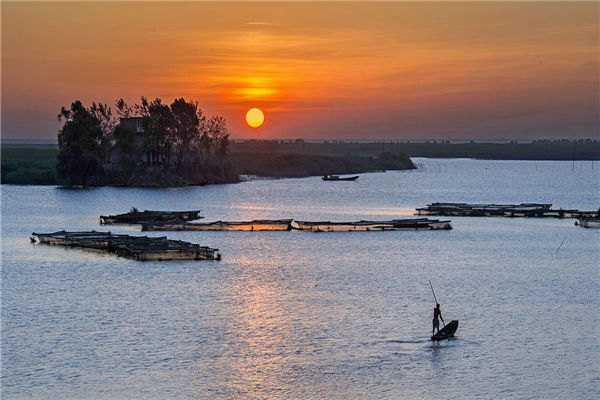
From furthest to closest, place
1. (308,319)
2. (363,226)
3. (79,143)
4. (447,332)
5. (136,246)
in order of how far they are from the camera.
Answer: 1. (79,143)
2. (363,226)
3. (136,246)
4. (308,319)
5. (447,332)

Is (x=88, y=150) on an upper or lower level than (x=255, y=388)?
upper

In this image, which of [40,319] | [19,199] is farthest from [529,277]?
[19,199]

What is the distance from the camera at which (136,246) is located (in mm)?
60500

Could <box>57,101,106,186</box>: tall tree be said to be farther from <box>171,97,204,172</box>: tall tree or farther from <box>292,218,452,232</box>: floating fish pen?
<box>292,218,452,232</box>: floating fish pen

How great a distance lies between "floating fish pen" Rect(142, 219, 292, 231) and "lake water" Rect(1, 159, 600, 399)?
2.89 m

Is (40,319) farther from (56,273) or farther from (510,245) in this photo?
(510,245)

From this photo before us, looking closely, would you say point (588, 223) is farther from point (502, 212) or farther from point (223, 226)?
point (223, 226)

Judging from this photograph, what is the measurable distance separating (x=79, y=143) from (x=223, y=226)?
67.2 m

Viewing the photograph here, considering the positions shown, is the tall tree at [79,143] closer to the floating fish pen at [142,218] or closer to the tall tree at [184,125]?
the tall tree at [184,125]

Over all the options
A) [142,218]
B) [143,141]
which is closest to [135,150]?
[143,141]

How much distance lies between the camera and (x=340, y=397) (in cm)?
2839

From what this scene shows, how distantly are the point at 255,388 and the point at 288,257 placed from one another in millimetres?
33149

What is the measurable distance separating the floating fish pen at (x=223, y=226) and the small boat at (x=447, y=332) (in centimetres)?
4638

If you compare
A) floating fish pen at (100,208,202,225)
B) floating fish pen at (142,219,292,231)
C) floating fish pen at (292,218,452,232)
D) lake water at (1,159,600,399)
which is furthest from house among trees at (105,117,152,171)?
floating fish pen at (292,218,452,232)
